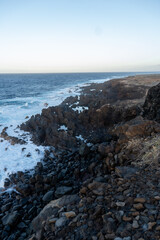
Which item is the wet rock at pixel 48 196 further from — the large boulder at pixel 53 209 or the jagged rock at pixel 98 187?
the jagged rock at pixel 98 187

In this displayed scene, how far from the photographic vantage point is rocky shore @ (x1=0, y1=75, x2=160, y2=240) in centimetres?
328

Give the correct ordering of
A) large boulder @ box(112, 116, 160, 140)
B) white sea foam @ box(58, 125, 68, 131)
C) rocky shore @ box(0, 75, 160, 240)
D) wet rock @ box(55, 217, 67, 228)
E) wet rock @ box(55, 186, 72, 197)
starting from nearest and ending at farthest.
A: rocky shore @ box(0, 75, 160, 240)
wet rock @ box(55, 217, 67, 228)
wet rock @ box(55, 186, 72, 197)
large boulder @ box(112, 116, 160, 140)
white sea foam @ box(58, 125, 68, 131)

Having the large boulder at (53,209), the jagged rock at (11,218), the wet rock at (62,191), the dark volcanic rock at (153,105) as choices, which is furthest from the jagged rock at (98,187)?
the dark volcanic rock at (153,105)

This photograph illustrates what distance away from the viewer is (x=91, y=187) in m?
4.46

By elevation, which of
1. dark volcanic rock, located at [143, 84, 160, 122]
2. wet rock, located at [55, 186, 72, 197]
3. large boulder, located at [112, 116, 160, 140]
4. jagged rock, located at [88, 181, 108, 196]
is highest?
dark volcanic rock, located at [143, 84, 160, 122]

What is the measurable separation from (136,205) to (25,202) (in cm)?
464

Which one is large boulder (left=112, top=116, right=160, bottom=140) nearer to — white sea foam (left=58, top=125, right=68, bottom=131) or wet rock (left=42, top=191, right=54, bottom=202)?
wet rock (left=42, top=191, right=54, bottom=202)

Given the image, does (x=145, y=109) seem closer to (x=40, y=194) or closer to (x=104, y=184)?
(x=104, y=184)

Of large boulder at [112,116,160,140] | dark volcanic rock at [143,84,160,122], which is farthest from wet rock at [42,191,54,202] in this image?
dark volcanic rock at [143,84,160,122]

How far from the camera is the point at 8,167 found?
29.3ft

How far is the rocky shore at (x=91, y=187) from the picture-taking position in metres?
3.28

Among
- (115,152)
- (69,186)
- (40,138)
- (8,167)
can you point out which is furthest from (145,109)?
(8,167)

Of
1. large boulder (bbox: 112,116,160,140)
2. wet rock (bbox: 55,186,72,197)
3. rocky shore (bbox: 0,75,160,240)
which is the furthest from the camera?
large boulder (bbox: 112,116,160,140)

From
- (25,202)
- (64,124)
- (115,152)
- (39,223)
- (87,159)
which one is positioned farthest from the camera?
(64,124)
